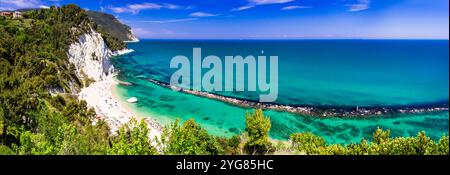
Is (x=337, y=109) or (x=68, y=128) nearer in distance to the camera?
(x=68, y=128)

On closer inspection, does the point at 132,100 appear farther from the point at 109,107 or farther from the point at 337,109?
the point at 337,109

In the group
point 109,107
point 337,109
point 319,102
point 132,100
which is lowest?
point 337,109

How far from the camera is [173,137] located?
21281 millimetres

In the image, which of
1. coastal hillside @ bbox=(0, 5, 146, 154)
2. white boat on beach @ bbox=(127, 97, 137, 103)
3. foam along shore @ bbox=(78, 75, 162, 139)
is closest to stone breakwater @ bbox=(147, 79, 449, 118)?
white boat on beach @ bbox=(127, 97, 137, 103)

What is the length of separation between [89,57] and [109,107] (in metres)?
23.9

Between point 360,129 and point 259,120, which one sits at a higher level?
point 259,120

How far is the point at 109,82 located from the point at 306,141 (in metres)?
50.6

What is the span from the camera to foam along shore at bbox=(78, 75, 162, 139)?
4431cm

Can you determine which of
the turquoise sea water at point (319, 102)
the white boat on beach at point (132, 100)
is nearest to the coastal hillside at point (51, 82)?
the white boat on beach at point (132, 100)

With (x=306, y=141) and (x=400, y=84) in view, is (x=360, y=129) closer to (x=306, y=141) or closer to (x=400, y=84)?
(x=306, y=141)

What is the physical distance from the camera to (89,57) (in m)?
70.6

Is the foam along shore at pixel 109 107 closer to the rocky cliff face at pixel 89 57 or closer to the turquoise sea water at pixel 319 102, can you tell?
the turquoise sea water at pixel 319 102

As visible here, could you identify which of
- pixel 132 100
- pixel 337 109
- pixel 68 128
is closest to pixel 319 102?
pixel 337 109
